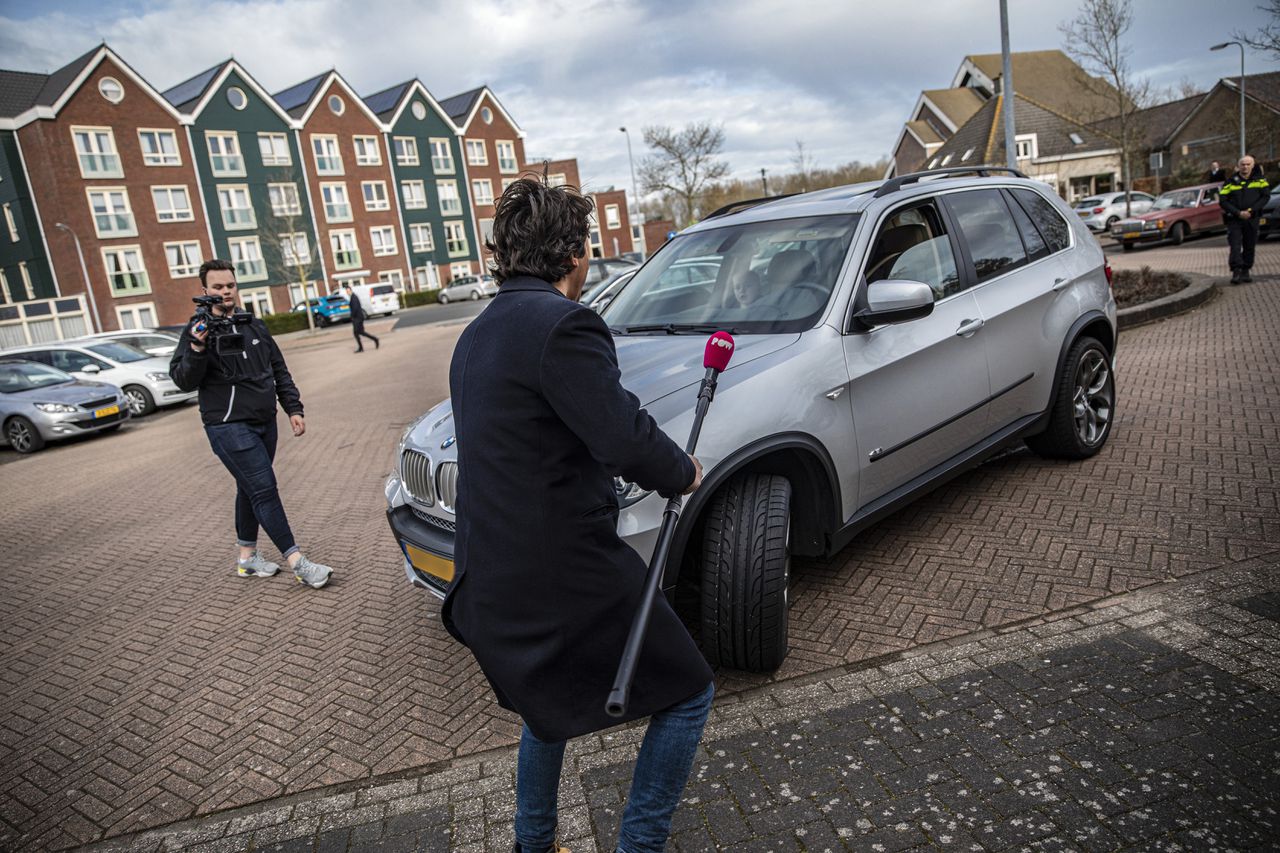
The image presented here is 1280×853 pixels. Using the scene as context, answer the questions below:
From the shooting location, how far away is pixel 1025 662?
3.20m

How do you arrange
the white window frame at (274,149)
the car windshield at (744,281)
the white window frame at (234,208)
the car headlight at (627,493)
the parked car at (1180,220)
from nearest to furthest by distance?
the car headlight at (627,493)
the car windshield at (744,281)
the parked car at (1180,220)
the white window frame at (234,208)
the white window frame at (274,149)

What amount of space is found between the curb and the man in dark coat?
393 inches

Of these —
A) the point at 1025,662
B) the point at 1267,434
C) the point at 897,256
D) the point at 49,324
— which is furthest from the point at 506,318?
the point at 49,324

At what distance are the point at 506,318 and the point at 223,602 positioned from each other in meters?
4.18

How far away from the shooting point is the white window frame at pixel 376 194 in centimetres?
5219

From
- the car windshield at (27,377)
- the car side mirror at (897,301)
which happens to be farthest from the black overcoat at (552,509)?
the car windshield at (27,377)

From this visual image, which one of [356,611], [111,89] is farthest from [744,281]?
[111,89]

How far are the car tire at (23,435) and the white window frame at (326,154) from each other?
4120 cm

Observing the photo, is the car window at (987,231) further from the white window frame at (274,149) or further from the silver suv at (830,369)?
the white window frame at (274,149)

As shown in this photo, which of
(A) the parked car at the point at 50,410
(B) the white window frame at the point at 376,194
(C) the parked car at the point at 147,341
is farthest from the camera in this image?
(B) the white window frame at the point at 376,194

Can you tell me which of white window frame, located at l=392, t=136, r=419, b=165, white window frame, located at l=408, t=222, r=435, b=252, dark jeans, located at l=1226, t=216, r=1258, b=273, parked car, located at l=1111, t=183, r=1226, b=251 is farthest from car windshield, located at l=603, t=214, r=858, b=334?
white window frame, located at l=392, t=136, r=419, b=165

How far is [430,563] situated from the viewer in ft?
11.1

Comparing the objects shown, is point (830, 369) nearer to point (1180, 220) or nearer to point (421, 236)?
point (1180, 220)

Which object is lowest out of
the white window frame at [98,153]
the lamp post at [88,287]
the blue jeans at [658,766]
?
the blue jeans at [658,766]
